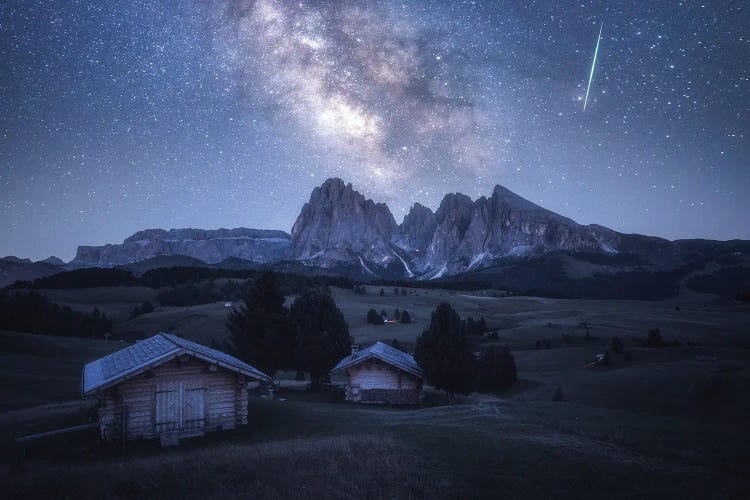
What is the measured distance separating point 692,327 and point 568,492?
335 ft

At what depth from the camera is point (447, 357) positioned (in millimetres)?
36469

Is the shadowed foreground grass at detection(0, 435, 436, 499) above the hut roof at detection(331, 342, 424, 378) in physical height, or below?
above

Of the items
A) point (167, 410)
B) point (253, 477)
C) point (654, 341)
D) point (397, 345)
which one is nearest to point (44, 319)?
point (397, 345)

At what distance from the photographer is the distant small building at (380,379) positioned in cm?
3631

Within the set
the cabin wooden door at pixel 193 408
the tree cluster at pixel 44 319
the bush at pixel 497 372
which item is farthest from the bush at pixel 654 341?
the tree cluster at pixel 44 319

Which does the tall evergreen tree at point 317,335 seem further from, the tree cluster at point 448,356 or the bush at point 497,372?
the bush at point 497,372

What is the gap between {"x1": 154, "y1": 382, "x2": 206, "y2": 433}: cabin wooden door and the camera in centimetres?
2156

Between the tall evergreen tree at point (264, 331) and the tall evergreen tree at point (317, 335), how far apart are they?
4.20ft

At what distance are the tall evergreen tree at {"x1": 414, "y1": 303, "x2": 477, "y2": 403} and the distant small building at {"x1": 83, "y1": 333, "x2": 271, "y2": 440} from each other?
17.1 meters

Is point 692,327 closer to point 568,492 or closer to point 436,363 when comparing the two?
point 436,363

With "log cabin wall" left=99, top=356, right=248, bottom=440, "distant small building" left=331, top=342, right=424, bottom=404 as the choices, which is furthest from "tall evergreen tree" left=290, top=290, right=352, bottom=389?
"log cabin wall" left=99, top=356, right=248, bottom=440

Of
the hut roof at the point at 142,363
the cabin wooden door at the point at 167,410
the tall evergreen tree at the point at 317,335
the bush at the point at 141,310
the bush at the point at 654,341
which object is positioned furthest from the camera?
the bush at the point at 141,310

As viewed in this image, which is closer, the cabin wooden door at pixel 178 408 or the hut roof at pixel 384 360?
the cabin wooden door at pixel 178 408

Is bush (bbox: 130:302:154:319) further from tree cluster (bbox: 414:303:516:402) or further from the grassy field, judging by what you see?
tree cluster (bbox: 414:303:516:402)
